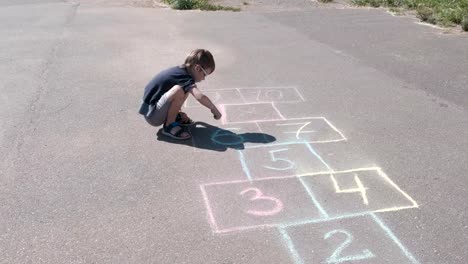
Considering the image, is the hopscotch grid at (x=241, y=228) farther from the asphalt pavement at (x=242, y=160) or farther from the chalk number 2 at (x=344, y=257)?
the chalk number 2 at (x=344, y=257)

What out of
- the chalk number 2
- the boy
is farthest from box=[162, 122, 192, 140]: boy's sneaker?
the chalk number 2

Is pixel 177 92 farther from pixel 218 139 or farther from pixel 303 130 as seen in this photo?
pixel 303 130

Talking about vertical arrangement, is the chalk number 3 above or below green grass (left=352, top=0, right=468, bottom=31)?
below

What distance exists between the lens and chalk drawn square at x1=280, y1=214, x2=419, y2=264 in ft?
9.13

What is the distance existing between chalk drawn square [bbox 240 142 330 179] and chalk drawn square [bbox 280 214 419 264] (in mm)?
697

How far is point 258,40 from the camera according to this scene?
8.48m

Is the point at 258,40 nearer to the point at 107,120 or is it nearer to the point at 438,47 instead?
the point at 438,47

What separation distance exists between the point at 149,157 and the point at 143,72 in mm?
2658

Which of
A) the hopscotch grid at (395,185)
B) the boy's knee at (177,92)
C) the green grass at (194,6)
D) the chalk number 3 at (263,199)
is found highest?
the boy's knee at (177,92)

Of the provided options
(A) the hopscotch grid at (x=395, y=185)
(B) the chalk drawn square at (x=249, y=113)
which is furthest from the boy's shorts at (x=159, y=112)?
(A) the hopscotch grid at (x=395, y=185)

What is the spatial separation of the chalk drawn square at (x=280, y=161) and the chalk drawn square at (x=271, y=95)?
4.05 feet

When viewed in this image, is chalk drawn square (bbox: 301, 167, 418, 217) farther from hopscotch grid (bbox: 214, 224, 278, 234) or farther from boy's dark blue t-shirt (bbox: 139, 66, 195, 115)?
boy's dark blue t-shirt (bbox: 139, 66, 195, 115)

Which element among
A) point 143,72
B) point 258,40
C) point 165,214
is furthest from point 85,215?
point 258,40

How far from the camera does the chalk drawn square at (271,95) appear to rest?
17.5 feet
